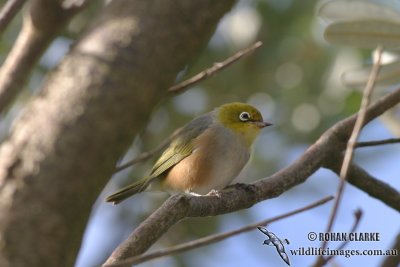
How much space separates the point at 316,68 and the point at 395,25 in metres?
2.27

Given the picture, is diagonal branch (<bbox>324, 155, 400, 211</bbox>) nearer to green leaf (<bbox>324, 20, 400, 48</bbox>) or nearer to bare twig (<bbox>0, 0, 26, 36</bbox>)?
green leaf (<bbox>324, 20, 400, 48</bbox>)

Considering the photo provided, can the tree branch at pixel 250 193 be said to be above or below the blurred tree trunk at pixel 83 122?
below

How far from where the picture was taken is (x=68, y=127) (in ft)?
4.53

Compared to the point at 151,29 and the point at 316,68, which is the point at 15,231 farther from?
the point at 316,68

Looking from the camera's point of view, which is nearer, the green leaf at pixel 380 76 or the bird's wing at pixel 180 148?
the green leaf at pixel 380 76

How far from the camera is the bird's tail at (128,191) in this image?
4.93m

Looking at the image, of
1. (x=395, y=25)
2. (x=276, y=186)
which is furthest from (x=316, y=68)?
(x=276, y=186)

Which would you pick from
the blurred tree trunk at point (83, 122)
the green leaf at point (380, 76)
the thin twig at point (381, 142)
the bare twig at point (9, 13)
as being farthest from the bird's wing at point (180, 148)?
the blurred tree trunk at point (83, 122)

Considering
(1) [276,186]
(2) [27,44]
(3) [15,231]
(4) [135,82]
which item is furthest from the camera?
(1) [276,186]

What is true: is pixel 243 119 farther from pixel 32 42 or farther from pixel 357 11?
pixel 32 42

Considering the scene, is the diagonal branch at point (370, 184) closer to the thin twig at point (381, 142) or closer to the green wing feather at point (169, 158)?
the thin twig at point (381, 142)

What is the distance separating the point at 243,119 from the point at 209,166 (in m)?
0.66

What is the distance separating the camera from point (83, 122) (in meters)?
1.39

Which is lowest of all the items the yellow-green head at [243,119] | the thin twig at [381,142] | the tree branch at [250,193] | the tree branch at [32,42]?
the yellow-green head at [243,119]
